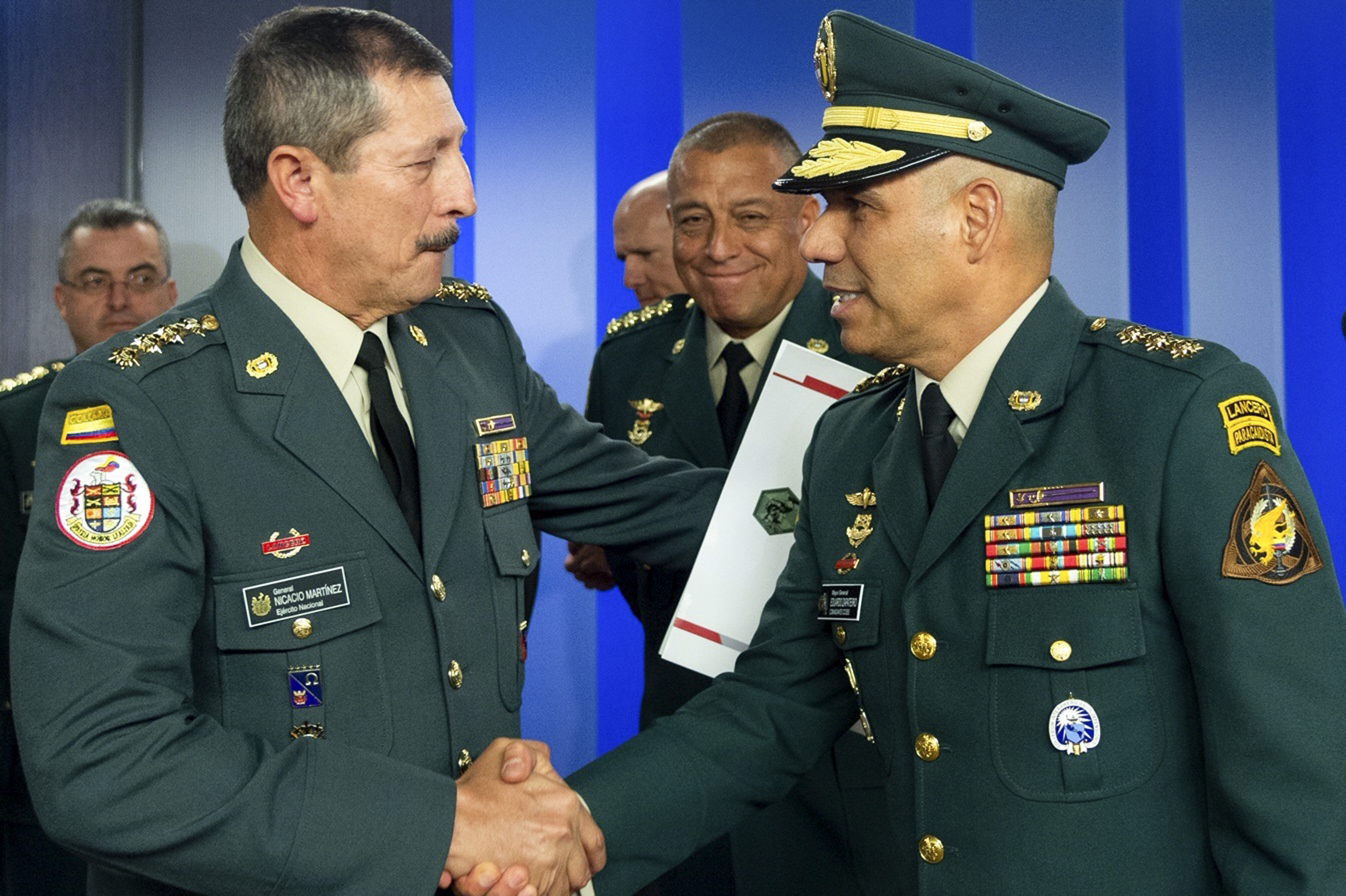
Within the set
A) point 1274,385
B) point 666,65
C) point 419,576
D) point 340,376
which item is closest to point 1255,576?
point 419,576

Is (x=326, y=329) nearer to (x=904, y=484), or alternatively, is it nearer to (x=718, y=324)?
(x=904, y=484)

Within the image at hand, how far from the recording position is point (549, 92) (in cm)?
415

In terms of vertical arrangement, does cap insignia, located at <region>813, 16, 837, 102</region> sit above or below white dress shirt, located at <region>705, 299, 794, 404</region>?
above

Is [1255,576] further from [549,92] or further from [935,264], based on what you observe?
[549,92]

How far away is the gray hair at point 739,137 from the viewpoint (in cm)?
287

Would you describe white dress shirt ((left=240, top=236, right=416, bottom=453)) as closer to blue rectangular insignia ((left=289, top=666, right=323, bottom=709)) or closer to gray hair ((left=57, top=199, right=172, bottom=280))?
blue rectangular insignia ((left=289, top=666, right=323, bottom=709))

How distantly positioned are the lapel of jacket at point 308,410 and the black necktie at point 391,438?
3 centimetres

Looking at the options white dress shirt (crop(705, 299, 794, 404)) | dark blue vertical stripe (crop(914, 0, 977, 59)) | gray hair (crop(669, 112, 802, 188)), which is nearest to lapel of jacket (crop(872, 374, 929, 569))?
white dress shirt (crop(705, 299, 794, 404))

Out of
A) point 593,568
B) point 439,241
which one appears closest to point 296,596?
point 439,241

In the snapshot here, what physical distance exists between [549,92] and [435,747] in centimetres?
280

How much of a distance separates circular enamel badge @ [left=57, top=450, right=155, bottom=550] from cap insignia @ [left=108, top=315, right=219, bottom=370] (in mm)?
134

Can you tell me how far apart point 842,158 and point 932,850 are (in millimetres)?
875

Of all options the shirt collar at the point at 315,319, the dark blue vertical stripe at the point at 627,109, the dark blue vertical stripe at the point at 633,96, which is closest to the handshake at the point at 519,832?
the shirt collar at the point at 315,319

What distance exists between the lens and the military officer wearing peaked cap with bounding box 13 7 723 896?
157cm
